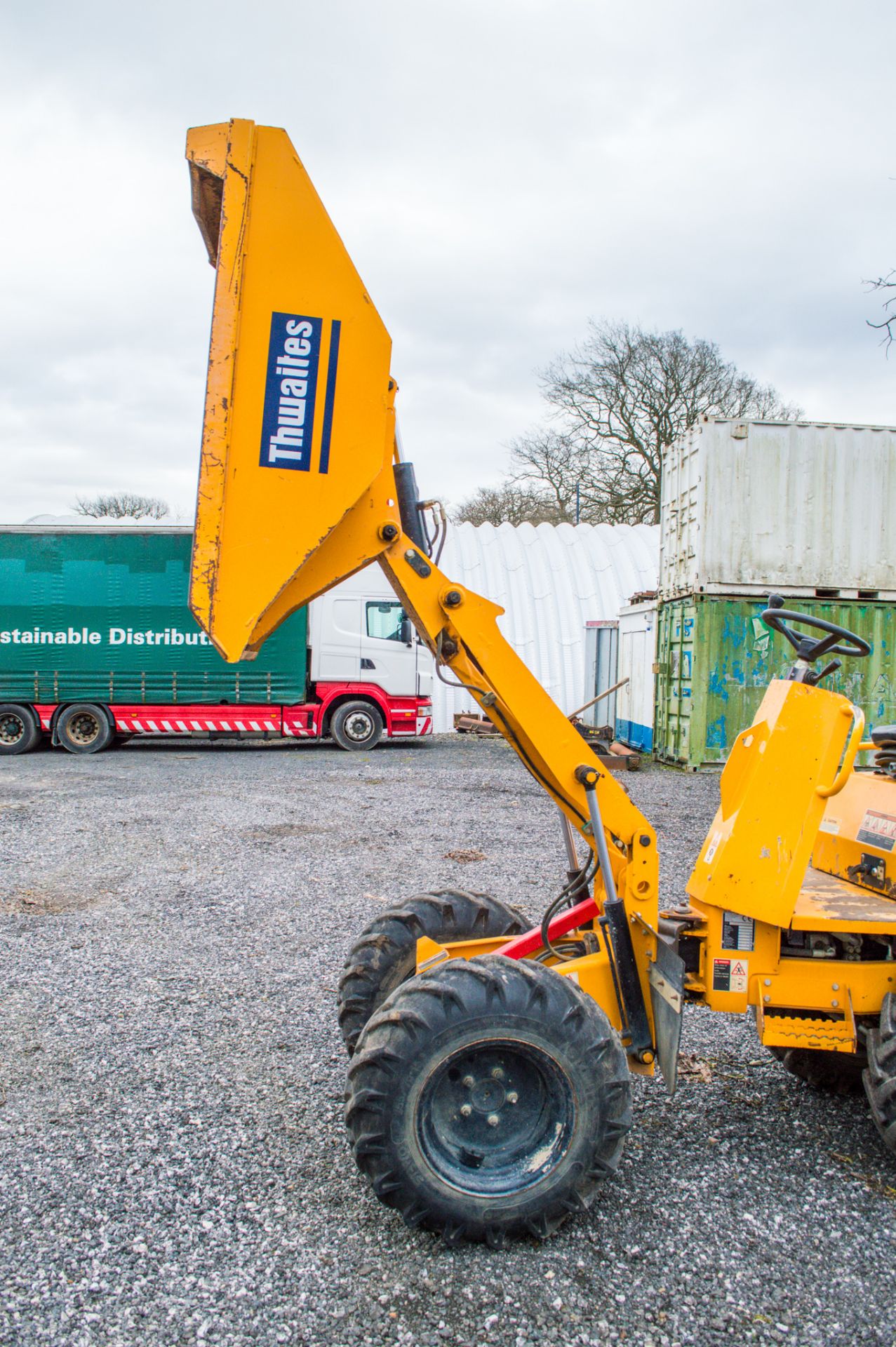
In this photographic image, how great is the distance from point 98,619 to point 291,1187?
518 inches

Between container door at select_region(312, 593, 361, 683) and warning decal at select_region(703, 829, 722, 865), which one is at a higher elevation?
container door at select_region(312, 593, 361, 683)

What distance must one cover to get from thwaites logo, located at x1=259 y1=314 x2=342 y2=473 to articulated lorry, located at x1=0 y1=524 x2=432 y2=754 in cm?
1196

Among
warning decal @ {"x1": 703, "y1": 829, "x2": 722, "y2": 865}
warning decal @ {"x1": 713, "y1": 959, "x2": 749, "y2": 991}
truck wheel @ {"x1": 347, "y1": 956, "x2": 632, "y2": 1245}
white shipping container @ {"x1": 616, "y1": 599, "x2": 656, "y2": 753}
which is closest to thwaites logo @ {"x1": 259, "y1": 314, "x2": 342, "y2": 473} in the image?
truck wheel @ {"x1": 347, "y1": 956, "x2": 632, "y2": 1245}

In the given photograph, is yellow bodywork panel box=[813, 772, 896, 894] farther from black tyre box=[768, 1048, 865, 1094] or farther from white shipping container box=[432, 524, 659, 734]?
white shipping container box=[432, 524, 659, 734]

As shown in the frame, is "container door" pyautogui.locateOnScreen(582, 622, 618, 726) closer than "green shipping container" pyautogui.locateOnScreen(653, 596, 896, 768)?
A: No

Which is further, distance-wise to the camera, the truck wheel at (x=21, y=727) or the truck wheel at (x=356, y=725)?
the truck wheel at (x=356, y=725)

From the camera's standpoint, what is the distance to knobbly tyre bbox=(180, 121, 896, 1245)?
8.74ft

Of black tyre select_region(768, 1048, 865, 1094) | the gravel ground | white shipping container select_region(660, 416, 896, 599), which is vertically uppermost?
white shipping container select_region(660, 416, 896, 599)

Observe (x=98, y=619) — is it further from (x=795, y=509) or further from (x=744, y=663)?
(x=795, y=509)

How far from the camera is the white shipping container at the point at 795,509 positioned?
41.4 feet

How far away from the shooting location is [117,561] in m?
14.8

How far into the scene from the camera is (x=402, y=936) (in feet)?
11.7

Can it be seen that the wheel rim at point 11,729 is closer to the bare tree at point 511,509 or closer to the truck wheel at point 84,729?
the truck wheel at point 84,729

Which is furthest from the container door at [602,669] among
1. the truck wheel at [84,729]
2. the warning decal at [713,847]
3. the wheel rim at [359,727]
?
the warning decal at [713,847]
